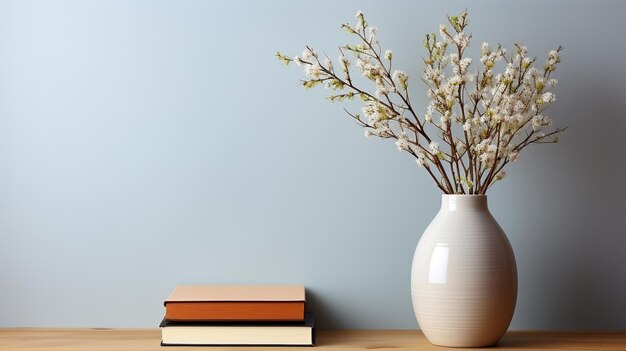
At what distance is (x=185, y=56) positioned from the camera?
4.83 ft

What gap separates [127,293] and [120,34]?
489mm

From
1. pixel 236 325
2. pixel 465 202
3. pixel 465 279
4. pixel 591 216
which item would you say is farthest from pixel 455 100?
pixel 236 325

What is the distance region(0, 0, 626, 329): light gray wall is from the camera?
4.81 ft

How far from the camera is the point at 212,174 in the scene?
1.47 meters

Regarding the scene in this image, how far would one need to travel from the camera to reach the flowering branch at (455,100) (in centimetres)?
128

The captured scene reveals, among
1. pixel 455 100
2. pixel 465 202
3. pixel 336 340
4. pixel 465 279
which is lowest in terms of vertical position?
pixel 336 340

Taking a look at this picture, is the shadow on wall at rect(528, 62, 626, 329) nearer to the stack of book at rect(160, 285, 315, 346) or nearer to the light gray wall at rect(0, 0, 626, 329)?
the light gray wall at rect(0, 0, 626, 329)

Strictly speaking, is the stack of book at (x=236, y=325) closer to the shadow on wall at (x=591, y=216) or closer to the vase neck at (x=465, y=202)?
the vase neck at (x=465, y=202)

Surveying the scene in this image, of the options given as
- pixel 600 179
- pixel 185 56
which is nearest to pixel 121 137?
pixel 185 56

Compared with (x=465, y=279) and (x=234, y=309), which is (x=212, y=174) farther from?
(x=465, y=279)

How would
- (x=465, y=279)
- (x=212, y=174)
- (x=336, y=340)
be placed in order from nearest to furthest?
(x=465, y=279) → (x=336, y=340) → (x=212, y=174)

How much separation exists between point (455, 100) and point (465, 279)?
0.29m

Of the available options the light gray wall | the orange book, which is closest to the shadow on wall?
the light gray wall

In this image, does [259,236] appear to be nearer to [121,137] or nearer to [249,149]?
[249,149]
